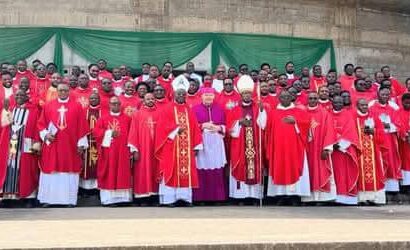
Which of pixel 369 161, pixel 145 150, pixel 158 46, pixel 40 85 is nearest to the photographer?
pixel 145 150

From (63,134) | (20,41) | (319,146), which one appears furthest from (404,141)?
(20,41)

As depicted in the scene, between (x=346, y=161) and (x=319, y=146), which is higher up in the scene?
(x=319, y=146)

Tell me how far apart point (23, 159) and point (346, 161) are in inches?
186

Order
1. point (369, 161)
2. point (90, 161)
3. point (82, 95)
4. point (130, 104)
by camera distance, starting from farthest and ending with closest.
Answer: point (82, 95)
point (369, 161)
point (130, 104)
point (90, 161)

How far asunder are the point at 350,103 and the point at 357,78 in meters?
1.77

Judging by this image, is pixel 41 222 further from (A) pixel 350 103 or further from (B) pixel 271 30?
(B) pixel 271 30

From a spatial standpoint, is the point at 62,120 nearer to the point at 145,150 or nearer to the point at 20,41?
the point at 145,150

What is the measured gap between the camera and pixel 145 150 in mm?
8664

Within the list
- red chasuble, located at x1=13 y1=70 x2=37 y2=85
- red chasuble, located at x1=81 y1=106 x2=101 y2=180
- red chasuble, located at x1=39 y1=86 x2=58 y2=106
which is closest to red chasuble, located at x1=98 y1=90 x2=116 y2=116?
red chasuble, located at x1=81 y1=106 x2=101 y2=180

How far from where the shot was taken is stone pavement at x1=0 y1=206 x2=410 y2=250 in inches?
186

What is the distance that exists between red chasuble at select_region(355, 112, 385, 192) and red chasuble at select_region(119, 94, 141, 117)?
3.42 metres

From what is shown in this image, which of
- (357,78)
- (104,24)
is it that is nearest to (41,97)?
(104,24)

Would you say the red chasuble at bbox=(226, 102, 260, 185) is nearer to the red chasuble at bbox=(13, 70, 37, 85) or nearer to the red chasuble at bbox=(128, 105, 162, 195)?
the red chasuble at bbox=(128, 105, 162, 195)

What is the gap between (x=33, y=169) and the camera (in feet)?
28.0
